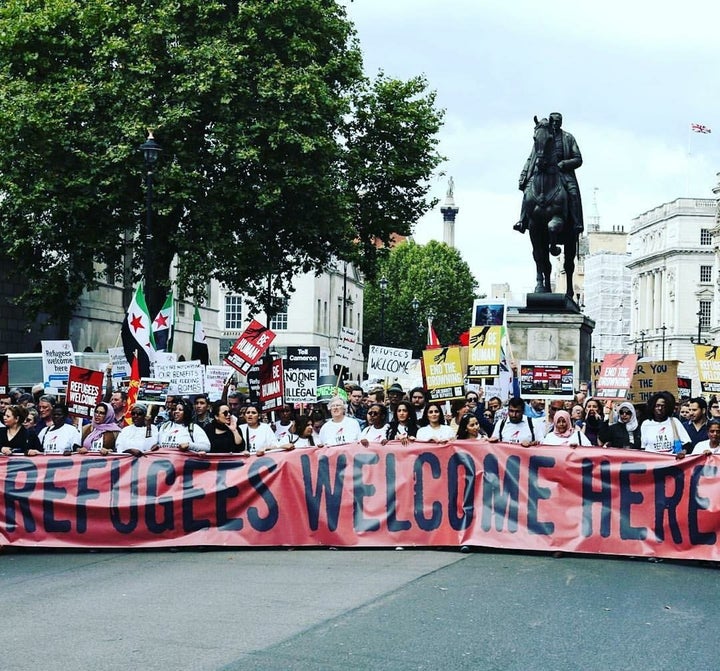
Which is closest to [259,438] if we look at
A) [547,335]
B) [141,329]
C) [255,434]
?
[255,434]

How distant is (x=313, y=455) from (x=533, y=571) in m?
2.89

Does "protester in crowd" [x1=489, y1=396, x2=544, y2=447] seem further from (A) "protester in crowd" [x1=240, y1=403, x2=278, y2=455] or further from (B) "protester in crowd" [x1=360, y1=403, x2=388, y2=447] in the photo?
(A) "protester in crowd" [x1=240, y1=403, x2=278, y2=455]

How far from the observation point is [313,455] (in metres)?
14.1

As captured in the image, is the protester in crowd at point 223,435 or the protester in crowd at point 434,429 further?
the protester in crowd at point 223,435

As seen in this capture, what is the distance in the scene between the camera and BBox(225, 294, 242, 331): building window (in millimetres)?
83438

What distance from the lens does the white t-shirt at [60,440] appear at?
15.0 m

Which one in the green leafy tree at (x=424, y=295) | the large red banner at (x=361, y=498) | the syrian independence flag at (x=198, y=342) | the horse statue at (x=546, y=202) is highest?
the green leafy tree at (x=424, y=295)

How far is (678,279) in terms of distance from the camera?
462ft

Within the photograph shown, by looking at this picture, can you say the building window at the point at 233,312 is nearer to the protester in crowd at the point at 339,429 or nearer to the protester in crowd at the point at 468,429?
the protester in crowd at the point at 339,429

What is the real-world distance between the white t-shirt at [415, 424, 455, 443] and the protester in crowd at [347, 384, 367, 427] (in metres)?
5.69

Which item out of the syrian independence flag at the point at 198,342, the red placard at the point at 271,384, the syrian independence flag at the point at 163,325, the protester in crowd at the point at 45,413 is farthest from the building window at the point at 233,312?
the protester in crowd at the point at 45,413

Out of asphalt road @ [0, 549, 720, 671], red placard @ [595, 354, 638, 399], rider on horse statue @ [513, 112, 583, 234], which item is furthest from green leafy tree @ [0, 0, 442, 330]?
asphalt road @ [0, 549, 720, 671]

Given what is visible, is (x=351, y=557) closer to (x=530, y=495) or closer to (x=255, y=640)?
(x=530, y=495)

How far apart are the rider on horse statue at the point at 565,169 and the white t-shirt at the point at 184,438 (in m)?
9.24
